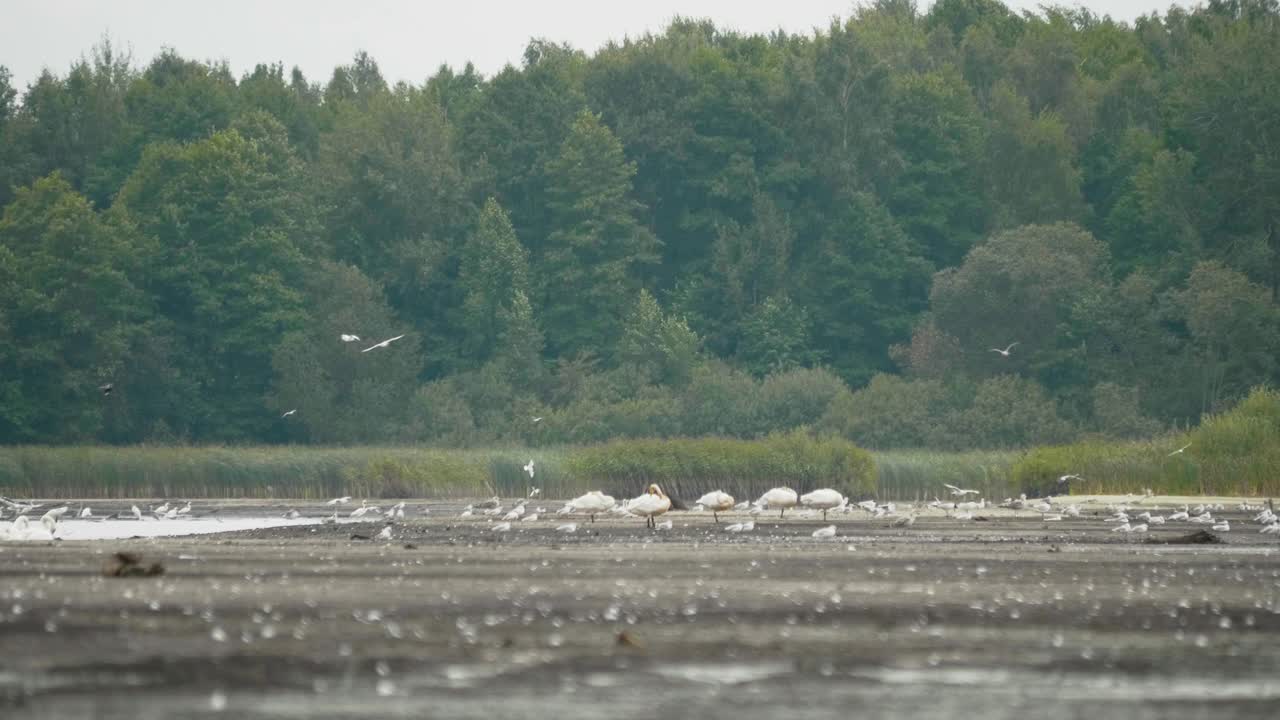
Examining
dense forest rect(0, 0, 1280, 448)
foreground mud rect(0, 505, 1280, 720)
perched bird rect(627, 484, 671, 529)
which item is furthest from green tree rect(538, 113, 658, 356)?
foreground mud rect(0, 505, 1280, 720)

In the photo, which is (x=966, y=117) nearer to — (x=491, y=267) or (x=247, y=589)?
(x=491, y=267)

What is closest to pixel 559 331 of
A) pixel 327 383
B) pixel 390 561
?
pixel 327 383

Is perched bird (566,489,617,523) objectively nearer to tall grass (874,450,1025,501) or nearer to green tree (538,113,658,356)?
tall grass (874,450,1025,501)

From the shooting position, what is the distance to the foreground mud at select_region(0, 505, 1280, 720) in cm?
1240

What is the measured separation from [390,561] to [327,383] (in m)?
72.7

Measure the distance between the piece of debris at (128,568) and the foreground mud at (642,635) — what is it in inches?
6.6

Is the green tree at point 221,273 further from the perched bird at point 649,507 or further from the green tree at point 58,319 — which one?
the perched bird at point 649,507

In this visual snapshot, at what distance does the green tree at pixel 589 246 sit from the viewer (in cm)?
10744

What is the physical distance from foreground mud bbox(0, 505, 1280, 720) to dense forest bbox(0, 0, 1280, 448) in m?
66.1

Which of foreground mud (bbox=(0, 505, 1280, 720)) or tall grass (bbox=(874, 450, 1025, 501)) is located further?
tall grass (bbox=(874, 450, 1025, 501))

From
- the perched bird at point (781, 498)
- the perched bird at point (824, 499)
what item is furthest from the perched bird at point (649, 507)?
the perched bird at point (781, 498)

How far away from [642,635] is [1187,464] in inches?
1639

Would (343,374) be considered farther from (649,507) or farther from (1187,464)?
(649,507)

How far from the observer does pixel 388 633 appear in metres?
16.0
